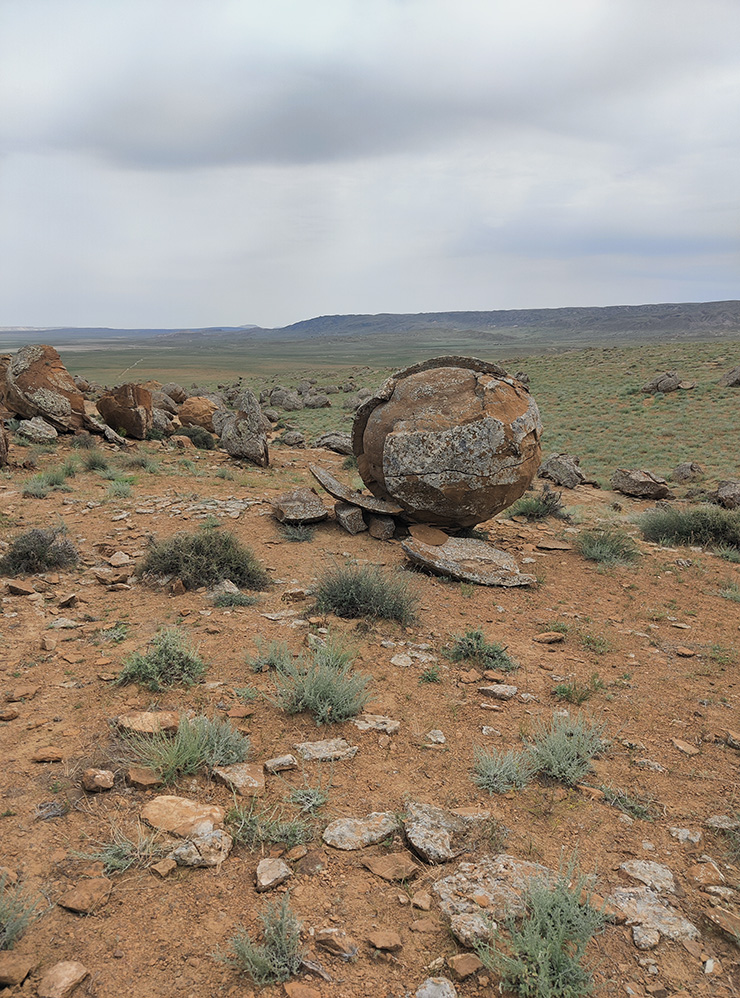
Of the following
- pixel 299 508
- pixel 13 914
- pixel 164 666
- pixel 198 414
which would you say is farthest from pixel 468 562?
pixel 198 414

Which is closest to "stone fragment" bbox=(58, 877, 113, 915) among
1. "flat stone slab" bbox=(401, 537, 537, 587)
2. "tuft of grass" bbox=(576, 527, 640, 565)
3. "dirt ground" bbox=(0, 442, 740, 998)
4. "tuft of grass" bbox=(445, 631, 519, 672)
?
"dirt ground" bbox=(0, 442, 740, 998)

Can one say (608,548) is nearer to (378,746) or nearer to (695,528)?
(695,528)

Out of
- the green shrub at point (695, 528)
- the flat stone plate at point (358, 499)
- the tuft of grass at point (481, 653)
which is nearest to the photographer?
the tuft of grass at point (481, 653)

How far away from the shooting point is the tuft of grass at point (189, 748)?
3373mm

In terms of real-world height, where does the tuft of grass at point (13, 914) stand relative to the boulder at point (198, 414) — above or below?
below

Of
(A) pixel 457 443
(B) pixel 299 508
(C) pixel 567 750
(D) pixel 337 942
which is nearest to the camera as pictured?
Answer: (D) pixel 337 942

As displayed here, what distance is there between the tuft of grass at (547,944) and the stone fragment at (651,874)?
0.39 meters

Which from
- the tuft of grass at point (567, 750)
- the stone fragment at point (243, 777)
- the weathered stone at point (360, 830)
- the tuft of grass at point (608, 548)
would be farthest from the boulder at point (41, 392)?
the tuft of grass at point (567, 750)

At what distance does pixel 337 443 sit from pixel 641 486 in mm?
9204

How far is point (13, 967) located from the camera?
220 cm

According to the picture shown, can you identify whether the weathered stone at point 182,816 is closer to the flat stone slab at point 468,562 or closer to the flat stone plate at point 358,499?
the flat stone slab at point 468,562

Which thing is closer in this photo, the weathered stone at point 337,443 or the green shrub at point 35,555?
the green shrub at point 35,555

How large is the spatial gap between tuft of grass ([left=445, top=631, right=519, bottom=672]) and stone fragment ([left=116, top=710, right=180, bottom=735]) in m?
2.55

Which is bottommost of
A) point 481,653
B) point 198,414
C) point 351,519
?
point 481,653
